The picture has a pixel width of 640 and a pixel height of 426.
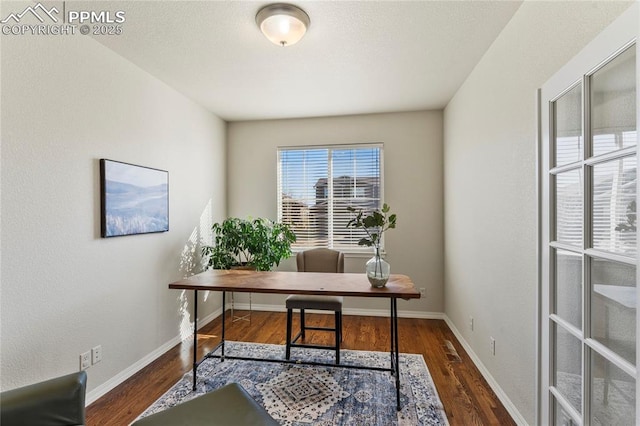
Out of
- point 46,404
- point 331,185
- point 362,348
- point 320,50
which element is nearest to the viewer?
point 46,404

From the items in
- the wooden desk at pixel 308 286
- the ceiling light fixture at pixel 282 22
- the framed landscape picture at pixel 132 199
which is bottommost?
the wooden desk at pixel 308 286

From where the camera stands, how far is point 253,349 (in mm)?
3055

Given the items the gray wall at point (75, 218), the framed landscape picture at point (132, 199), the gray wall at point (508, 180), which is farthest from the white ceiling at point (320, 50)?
the framed landscape picture at point (132, 199)

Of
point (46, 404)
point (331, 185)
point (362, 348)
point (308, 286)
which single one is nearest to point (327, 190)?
point (331, 185)

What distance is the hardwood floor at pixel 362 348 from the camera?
2.08m

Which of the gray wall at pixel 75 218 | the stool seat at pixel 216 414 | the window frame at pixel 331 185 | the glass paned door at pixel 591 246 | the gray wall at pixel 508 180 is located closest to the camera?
the glass paned door at pixel 591 246

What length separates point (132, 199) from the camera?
2.60 metres

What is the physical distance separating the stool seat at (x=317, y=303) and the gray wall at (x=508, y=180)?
4.04 ft

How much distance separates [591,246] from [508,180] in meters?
0.95

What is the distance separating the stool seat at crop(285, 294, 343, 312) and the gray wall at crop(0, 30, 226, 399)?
1.33 metres

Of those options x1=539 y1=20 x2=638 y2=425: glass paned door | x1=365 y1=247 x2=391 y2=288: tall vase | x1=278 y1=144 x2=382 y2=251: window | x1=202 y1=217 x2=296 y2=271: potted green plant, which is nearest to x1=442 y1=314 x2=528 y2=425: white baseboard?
x1=539 y1=20 x2=638 y2=425: glass paned door

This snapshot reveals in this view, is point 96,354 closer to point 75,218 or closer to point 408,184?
point 75,218

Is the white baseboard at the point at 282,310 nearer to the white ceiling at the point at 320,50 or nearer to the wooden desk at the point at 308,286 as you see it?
the wooden desk at the point at 308,286

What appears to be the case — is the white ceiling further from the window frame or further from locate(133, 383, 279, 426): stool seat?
locate(133, 383, 279, 426): stool seat
